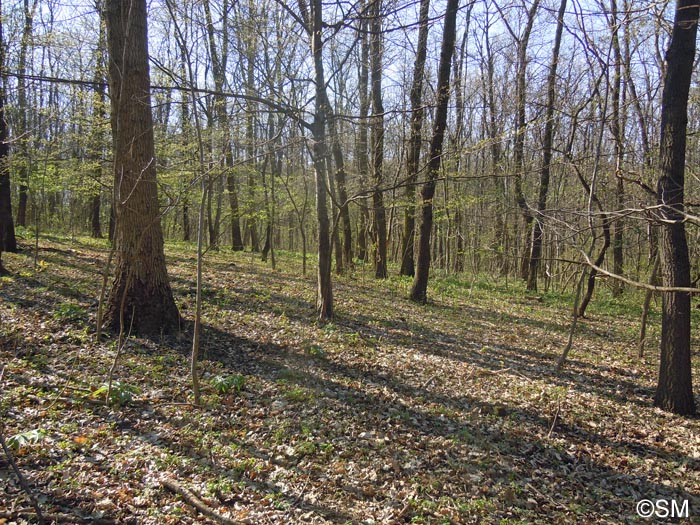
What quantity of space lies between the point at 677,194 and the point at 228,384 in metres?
5.68

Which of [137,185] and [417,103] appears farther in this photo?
[417,103]

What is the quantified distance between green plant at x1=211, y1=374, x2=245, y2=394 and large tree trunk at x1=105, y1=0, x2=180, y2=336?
159 centimetres

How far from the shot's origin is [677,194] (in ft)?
15.9

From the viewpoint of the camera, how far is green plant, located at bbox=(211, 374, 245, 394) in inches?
189

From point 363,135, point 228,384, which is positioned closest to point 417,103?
point 363,135

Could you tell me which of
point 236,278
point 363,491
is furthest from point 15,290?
point 363,491

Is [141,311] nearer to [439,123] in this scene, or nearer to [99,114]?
[439,123]

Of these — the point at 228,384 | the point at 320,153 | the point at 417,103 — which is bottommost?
the point at 228,384

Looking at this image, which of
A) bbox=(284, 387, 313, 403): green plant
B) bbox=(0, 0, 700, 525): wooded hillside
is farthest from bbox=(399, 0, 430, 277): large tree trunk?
bbox=(284, 387, 313, 403): green plant

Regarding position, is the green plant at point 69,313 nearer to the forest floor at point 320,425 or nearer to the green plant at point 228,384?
the forest floor at point 320,425

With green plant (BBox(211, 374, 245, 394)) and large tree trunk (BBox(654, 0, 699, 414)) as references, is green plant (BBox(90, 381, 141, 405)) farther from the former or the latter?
large tree trunk (BBox(654, 0, 699, 414))

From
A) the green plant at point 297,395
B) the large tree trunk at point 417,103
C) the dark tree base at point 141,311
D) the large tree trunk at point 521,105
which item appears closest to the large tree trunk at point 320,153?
the green plant at point 297,395

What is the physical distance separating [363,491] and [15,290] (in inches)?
263

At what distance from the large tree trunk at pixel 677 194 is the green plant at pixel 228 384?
522 cm
